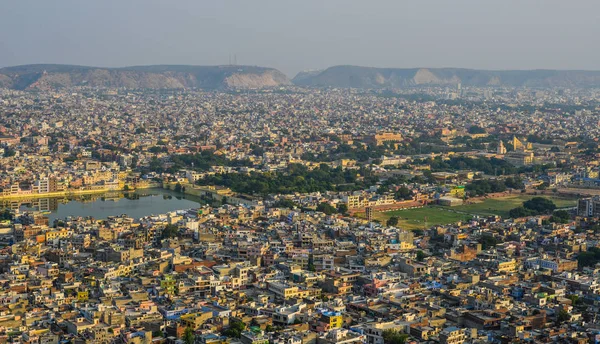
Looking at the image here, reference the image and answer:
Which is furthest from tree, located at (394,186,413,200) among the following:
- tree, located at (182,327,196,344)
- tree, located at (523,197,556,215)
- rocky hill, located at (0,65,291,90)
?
rocky hill, located at (0,65,291,90)

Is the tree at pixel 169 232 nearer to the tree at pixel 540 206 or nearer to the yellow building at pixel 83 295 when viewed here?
the yellow building at pixel 83 295

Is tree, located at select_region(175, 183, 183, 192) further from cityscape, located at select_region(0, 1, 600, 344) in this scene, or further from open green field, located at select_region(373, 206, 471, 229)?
open green field, located at select_region(373, 206, 471, 229)

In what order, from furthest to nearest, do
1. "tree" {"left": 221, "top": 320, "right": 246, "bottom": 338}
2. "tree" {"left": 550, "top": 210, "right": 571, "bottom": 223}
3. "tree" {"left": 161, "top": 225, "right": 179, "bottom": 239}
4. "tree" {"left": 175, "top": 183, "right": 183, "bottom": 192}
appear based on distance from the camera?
"tree" {"left": 175, "top": 183, "right": 183, "bottom": 192} → "tree" {"left": 550, "top": 210, "right": 571, "bottom": 223} → "tree" {"left": 161, "top": 225, "right": 179, "bottom": 239} → "tree" {"left": 221, "top": 320, "right": 246, "bottom": 338}

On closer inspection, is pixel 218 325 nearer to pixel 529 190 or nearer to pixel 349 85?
pixel 529 190

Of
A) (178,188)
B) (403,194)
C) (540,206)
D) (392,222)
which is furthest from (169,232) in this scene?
(540,206)

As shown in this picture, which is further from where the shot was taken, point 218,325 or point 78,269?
point 78,269

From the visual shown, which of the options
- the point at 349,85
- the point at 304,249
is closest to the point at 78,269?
the point at 304,249

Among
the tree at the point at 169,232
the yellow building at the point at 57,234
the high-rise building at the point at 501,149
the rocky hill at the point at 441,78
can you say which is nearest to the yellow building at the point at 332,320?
the tree at the point at 169,232
